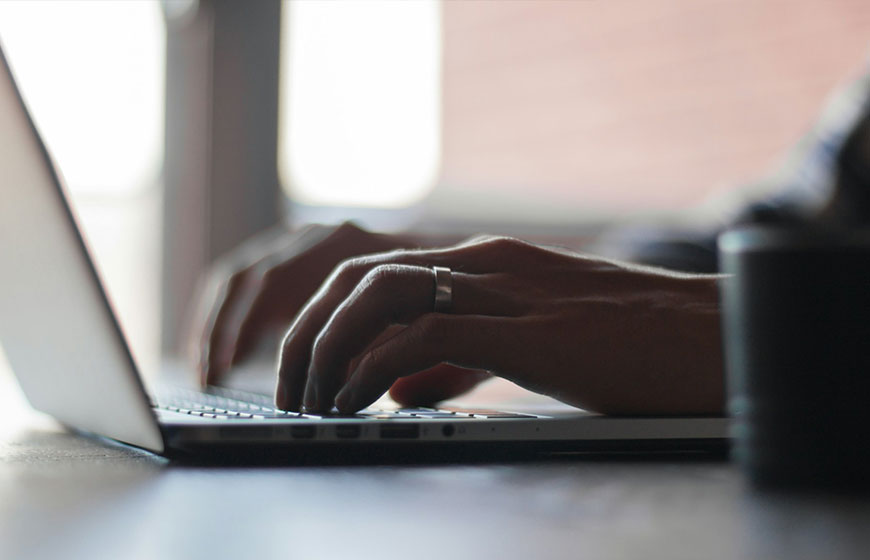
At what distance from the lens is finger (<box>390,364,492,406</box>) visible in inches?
29.2

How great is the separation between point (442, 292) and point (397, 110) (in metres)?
2.43

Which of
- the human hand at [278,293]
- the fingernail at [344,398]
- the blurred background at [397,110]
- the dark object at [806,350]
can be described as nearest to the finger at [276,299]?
the human hand at [278,293]

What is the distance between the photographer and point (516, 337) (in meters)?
0.63

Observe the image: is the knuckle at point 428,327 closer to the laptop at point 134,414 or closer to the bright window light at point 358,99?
the laptop at point 134,414

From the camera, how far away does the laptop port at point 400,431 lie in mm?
539

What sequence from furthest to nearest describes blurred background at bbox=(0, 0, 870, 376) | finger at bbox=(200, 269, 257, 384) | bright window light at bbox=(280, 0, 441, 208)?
bright window light at bbox=(280, 0, 441, 208)
blurred background at bbox=(0, 0, 870, 376)
finger at bbox=(200, 269, 257, 384)

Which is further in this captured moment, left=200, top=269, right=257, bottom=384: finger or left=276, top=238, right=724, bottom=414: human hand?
left=200, top=269, right=257, bottom=384: finger

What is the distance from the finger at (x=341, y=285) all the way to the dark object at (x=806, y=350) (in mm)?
310

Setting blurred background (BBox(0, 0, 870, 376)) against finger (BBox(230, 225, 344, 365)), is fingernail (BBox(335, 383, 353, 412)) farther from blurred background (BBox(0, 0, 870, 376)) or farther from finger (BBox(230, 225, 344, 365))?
blurred background (BBox(0, 0, 870, 376))

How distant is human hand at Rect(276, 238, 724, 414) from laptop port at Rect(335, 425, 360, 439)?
0.08 meters

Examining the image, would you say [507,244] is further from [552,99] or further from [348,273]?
[552,99]

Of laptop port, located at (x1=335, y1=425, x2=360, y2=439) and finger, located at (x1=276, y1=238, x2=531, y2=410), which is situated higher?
finger, located at (x1=276, y1=238, x2=531, y2=410)

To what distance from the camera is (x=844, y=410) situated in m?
0.36

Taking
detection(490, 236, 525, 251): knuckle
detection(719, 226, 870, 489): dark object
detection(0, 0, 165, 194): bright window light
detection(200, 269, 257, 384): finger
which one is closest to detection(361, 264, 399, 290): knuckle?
detection(490, 236, 525, 251): knuckle
